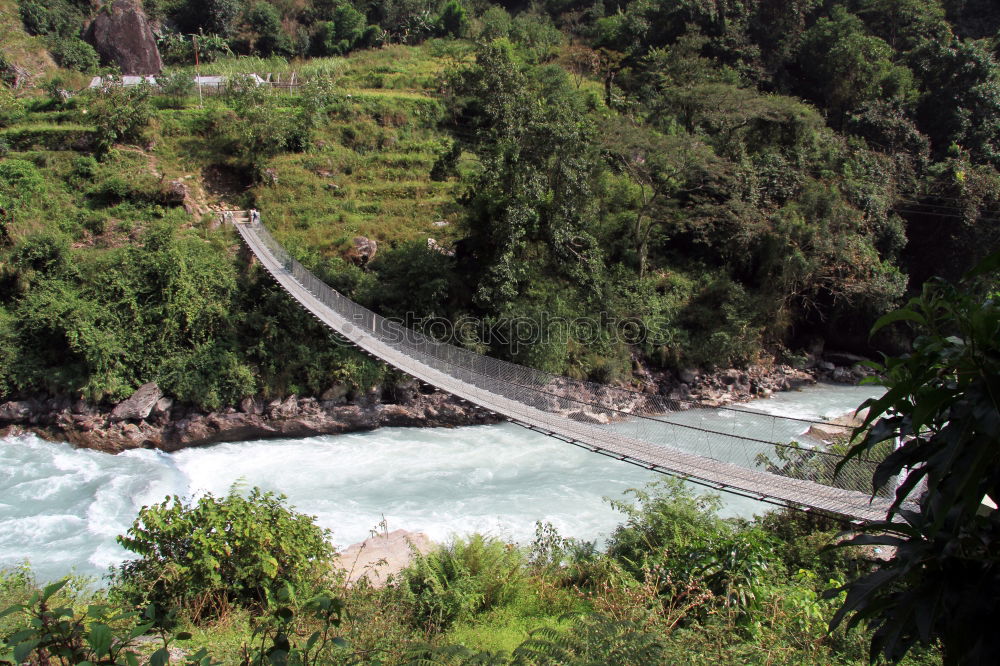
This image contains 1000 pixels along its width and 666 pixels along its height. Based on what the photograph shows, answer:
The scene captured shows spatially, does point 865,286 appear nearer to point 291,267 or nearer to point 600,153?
point 600,153

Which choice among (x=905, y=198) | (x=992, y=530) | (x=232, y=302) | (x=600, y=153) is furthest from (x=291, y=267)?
(x=905, y=198)

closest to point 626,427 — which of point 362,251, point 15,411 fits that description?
point 362,251

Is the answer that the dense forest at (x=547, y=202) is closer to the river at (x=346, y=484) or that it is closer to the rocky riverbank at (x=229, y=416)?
the rocky riverbank at (x=229, y=416)

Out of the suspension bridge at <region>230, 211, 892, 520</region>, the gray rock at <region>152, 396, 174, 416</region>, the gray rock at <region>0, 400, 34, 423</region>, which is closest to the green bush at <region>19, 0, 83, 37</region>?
the gray rock at <region>0, 400, 34, 423</region>

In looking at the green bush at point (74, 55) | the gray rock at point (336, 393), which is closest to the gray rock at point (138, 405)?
the gray rock at point (336, 393)

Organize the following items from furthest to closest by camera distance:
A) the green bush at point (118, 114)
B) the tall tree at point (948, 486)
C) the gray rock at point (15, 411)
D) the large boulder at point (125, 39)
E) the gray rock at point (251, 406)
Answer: the large boulder at point (125, 39) → the green bush at point (118, 114) → the gray rock at point (251, 406) → the gray rock at point (15, 411) → the tall tree at point (948, 486)

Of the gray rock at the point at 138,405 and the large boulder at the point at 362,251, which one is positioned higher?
the large boulder at the point at 362,251

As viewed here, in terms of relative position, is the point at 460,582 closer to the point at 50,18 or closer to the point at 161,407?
the point at 161,407
